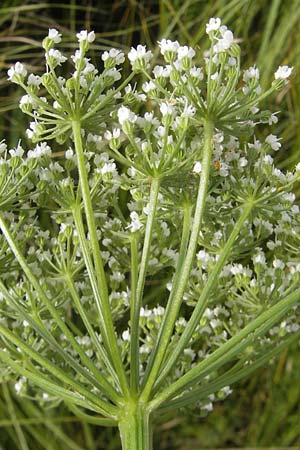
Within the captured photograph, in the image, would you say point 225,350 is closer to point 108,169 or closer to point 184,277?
point 184,277

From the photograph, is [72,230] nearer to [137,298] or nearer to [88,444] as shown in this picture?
[137,298]

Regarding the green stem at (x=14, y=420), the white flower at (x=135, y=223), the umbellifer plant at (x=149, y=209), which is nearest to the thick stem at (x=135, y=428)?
the umbellifer plant at (x=149, y=209)

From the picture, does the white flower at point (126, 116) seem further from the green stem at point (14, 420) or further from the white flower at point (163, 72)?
the green stem at point (14, 420)

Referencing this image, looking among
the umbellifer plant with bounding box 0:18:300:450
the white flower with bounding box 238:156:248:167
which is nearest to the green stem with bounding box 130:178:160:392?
the umbellifer plant with bounding box 0:18:300:450

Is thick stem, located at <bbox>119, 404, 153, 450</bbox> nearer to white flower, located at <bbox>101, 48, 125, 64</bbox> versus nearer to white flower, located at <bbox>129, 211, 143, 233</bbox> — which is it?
white flower, located at <bbox>129, 211, 143, 233</bbox>

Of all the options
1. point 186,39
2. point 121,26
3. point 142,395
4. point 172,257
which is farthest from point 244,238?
point 121,26

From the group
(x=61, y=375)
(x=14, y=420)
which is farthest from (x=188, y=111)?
(x=14, y=420)

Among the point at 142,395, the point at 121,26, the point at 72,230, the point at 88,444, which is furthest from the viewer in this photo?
the point at 121,26

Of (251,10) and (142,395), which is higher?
(251,10)
